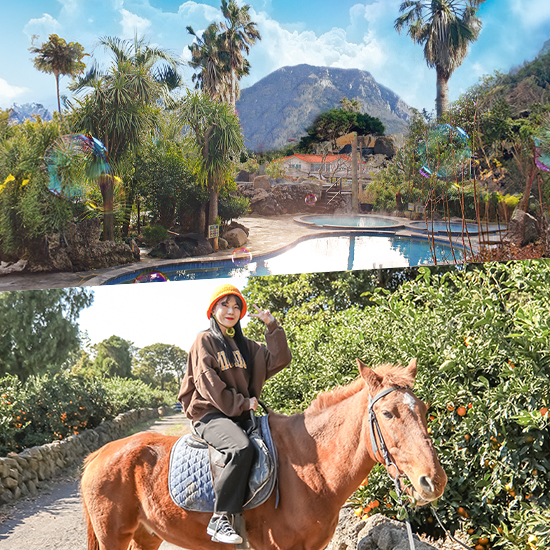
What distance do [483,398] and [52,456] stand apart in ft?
13.2

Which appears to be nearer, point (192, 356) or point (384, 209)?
point (192, 356)

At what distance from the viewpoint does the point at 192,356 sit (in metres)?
2.09

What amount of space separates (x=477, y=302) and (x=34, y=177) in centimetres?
313

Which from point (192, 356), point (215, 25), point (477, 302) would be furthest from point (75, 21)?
point (477, 302)

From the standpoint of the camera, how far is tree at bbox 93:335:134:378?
545cm

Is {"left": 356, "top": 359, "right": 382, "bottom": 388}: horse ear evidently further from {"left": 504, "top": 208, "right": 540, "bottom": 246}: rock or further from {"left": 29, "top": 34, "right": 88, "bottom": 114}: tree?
{"left": 504, "top": 208, "right": 540, "bottom": 246}: rock

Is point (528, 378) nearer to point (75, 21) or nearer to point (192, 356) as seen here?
point (192, 356)

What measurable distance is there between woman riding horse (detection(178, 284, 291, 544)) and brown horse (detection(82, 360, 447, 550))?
0.15 m

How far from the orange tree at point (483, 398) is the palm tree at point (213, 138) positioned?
74.3 inches

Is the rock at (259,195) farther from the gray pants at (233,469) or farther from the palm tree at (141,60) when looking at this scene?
the gray pants at (233,469)

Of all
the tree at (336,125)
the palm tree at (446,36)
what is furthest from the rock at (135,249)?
the palm tree at (446,36)

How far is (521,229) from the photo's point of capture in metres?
5.52

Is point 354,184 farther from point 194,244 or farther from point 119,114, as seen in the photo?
point 119,114

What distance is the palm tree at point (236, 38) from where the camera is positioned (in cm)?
430
